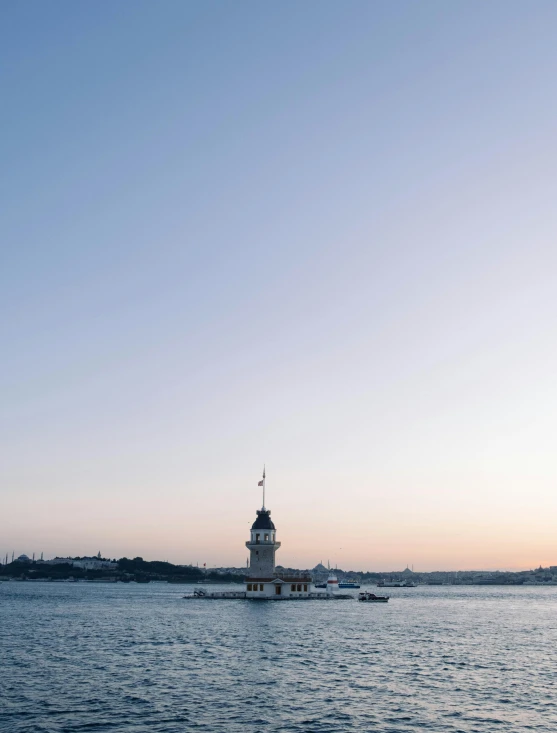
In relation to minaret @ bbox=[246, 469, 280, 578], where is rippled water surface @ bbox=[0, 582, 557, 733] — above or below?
below

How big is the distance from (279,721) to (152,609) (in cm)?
9041

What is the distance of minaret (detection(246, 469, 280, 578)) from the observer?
129 m

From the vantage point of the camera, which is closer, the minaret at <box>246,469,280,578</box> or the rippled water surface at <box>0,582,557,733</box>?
the rippled water surface at <box>0,582,557,733</box>

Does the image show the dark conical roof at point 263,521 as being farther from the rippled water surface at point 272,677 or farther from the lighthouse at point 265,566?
the rippled water surface at point 272,677

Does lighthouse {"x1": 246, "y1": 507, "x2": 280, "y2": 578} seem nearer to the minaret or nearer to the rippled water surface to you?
the minaret

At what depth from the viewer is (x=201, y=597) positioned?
145 meters

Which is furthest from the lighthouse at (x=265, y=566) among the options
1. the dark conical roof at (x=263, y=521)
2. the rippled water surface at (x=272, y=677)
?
the rippled water surface at (x=272, y=677)

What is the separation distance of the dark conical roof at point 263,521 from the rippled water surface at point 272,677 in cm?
3863

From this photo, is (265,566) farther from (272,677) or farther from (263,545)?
(272,677)

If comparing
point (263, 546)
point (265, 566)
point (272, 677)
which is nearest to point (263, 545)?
point (263, 546)

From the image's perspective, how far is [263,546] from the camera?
422 feet

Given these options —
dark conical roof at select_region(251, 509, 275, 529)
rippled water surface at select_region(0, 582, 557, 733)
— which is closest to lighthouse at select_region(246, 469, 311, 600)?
dark conical roof at select_region(251, 509, 275, 529)

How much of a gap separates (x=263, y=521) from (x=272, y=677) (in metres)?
81.5

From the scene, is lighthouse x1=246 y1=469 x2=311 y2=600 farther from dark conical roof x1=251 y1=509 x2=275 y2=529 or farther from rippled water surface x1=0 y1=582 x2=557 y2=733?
rippled water surface x1=0 y1=582 x2=557 y2=733
